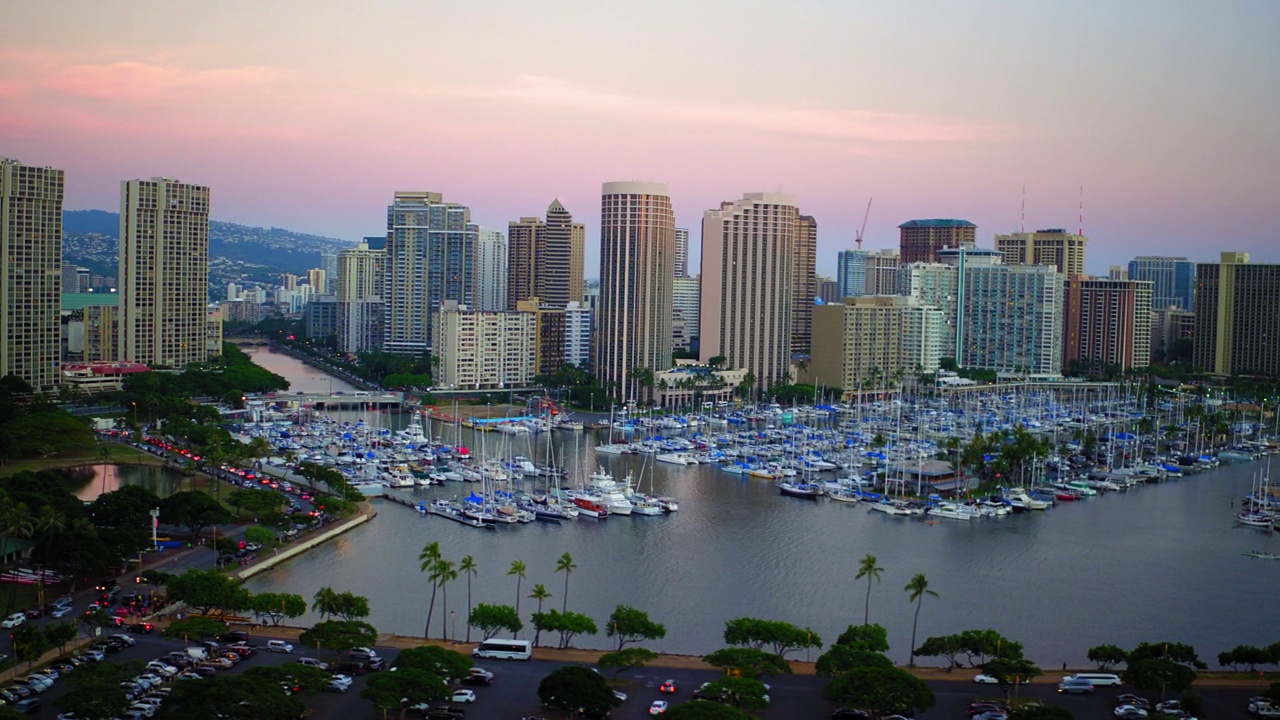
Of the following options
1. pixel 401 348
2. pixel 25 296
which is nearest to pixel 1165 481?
pixel 25 296

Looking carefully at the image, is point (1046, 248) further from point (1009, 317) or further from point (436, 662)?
point (436, 662)

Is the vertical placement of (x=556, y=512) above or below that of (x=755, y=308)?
below

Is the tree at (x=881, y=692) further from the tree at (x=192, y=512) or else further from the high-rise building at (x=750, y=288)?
the high-rise building at (x=750, y=288)

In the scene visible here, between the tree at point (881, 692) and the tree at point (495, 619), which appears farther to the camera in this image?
Result: the tree at point (495, 619)

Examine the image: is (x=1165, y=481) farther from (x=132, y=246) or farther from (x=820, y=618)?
(x=132, y=246)

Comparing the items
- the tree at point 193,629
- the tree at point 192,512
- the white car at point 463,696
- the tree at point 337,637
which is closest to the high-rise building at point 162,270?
the tree at point 192,512

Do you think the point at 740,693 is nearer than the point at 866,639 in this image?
Yes

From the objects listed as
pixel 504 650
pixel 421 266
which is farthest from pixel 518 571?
pixel 421 266
